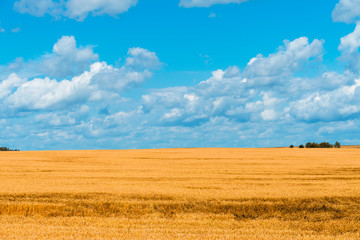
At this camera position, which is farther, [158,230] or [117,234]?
[158,230]

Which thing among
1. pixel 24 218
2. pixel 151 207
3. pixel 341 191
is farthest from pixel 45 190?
pixel 341 191

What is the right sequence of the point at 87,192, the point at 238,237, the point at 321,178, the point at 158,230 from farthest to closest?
1. the point at 321,178
2. the point at 87,192
3. the point at 158,230
4. the point at 238,237

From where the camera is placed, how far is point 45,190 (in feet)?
66.6

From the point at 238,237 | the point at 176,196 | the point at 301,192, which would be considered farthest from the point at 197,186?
the point at 238,237

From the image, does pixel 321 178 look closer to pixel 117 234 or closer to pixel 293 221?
pixel 293 221

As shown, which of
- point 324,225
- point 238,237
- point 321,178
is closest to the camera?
point 238,237

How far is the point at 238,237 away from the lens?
11742mm

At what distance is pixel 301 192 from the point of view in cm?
1967

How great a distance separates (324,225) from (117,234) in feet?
25.3

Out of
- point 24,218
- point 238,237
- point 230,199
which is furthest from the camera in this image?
point 230,199

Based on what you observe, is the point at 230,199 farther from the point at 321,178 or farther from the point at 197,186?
the point at 321,178

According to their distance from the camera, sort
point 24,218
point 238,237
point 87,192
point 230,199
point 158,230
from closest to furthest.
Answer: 1. point 238,237
2. point 158,230
3. point 24,218
4. point 230,199
5. point 87,192

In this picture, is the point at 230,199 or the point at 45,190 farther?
the point at 45,190

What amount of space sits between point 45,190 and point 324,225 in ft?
45.5
